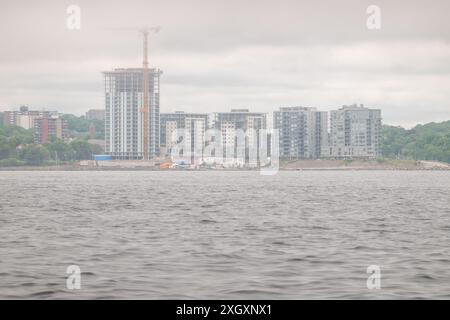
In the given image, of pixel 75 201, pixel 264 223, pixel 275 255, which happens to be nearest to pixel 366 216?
pixel 264 223

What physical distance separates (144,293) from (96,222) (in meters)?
29.4

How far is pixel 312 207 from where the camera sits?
74438 mm

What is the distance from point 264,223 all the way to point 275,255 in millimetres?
18441

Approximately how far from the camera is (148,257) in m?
36.4
